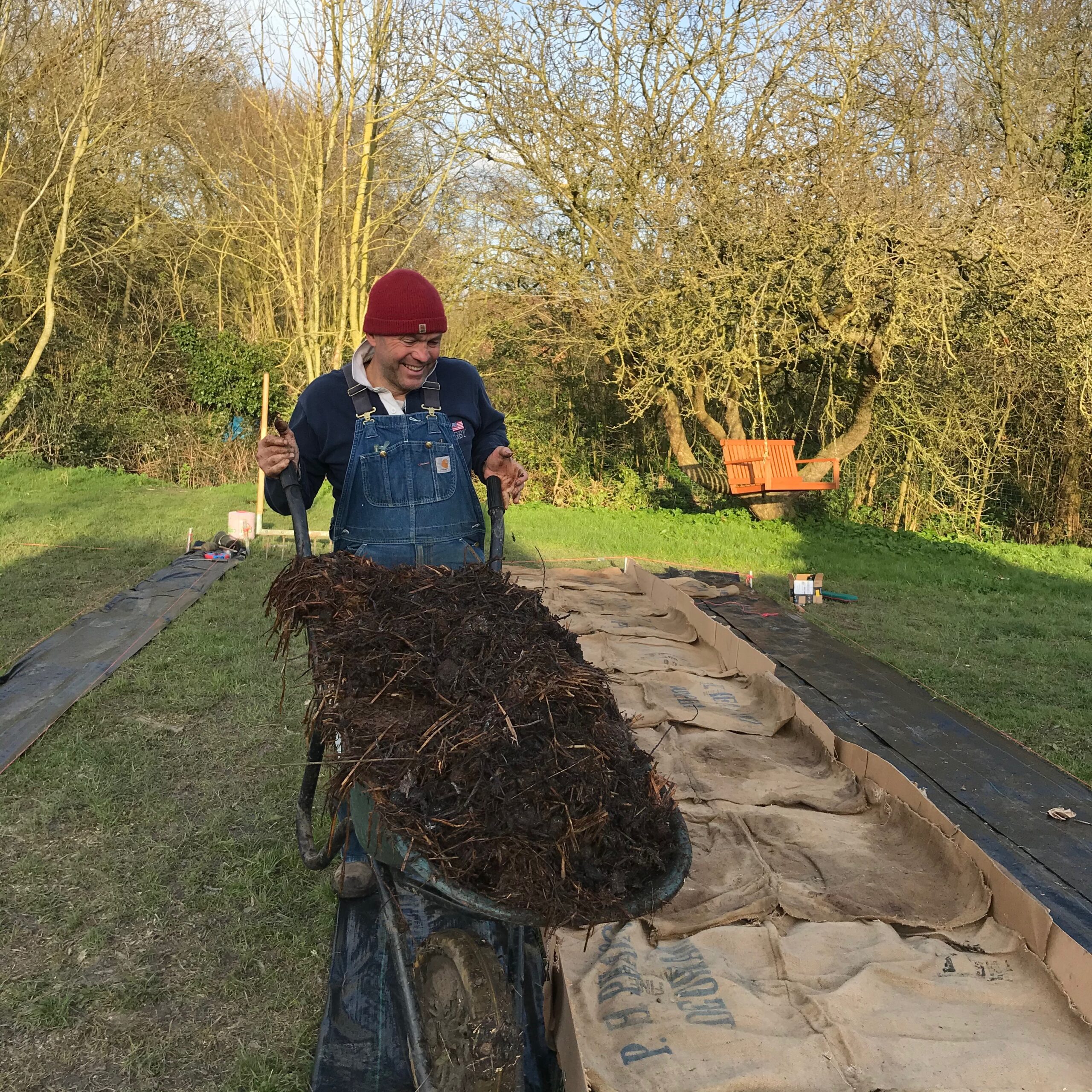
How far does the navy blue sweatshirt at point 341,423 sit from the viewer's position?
108 inches

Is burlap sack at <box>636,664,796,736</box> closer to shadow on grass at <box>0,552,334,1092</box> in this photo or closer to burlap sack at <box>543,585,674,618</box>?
burlap sack at <box>543,585,674,618</box>

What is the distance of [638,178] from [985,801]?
366 inches

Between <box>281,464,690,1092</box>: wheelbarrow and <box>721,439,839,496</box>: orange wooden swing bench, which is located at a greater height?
<box>721,439,839,496</box>: orange wooden swing bench

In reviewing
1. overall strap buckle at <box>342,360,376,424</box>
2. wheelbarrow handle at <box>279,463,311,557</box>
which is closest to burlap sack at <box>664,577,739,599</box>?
overall strap buckle at <box>342,360,376,424</box>

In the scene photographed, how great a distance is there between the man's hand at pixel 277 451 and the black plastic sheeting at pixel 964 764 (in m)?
2.55

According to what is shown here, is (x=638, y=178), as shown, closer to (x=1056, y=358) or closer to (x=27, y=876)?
(x=1056, y=358)

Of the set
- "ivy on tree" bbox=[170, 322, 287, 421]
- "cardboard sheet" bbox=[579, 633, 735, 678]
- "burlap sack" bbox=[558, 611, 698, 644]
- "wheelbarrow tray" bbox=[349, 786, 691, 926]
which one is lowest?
"cardboard sheet" bbox=[579, 633, 735, 678]

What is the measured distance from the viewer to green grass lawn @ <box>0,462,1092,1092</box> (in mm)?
2318

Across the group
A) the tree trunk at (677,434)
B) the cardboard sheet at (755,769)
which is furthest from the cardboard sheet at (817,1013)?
the tree trunk at (677,434)

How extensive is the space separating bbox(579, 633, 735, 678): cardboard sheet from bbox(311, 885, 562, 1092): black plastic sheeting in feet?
8.98

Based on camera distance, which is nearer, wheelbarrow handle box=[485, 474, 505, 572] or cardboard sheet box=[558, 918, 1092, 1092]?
cardboard sheet box=[558, 918, 1092, 1092]

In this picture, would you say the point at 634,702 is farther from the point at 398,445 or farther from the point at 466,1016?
the point at 466,1016

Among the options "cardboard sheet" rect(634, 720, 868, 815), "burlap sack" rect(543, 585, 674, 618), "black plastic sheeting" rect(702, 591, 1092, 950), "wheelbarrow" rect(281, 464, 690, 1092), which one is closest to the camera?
"wheelbarrow" rect(281, 464, 690, 1092)

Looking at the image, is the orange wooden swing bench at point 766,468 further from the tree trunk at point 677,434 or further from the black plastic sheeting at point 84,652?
the black plastic sheeting at point 84,652
